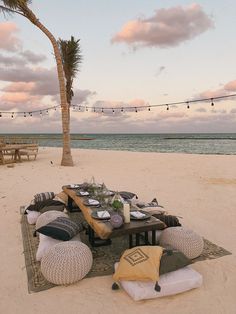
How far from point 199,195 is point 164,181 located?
1985 millimetres

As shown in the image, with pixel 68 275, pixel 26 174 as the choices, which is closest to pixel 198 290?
pixel 68 275

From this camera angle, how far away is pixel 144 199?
268 inches

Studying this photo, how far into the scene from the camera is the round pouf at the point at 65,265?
307 centimetres

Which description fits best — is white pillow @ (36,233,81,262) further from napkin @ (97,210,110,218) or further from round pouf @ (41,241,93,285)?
napkin @ (97,210,110,218)

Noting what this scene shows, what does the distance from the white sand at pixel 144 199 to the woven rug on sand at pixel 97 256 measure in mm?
91

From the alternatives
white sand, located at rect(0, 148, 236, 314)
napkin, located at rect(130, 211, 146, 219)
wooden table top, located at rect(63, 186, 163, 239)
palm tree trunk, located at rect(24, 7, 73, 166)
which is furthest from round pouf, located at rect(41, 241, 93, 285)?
palm tree trunk, located at rect(24, 7, 73, 166)

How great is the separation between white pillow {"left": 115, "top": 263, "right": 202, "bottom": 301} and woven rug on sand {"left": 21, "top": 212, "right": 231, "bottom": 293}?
1.77 feet

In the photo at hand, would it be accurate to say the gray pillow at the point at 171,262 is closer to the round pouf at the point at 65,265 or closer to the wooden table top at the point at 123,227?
the wooden table top at the point at 123,227

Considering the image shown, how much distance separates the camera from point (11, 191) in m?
7.70

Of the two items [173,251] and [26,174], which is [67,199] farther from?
[26,174]

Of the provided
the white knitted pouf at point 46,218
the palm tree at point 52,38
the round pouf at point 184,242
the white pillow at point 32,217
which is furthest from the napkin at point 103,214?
the palm tree at point 52,38

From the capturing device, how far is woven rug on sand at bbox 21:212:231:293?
320 centimetres

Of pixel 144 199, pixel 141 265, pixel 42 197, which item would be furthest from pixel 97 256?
pixel 144 199

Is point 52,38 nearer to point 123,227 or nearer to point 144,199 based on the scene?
point 144,199
